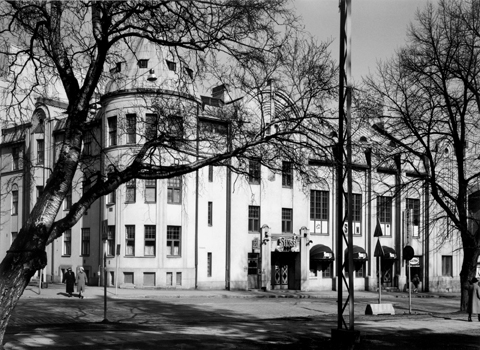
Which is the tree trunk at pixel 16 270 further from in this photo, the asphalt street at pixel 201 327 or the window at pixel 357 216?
the window at pixel 357 216

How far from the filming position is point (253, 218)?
A: 42.1 meters

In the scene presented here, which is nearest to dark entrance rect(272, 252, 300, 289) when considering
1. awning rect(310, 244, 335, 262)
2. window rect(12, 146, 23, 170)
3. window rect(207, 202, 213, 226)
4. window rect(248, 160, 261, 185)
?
awning rect(310, 244, 335, 262)

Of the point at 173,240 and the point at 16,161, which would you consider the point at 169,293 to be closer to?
the point at 173,240

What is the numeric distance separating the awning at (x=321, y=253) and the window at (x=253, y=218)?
15.7ft

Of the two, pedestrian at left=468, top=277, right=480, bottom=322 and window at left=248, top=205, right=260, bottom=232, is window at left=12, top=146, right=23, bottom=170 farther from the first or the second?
pedestrian at left=468, top=277, right=480, bottom=322

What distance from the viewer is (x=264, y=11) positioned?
36.1 feet

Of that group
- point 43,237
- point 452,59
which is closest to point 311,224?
point 452,59

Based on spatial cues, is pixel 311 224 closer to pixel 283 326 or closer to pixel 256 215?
pixel 256 215

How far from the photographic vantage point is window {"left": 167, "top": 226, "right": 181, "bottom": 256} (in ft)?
125

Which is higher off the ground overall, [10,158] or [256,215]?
[10,158]

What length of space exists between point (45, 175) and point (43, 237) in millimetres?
34611

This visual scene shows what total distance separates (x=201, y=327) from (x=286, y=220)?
2565 cm

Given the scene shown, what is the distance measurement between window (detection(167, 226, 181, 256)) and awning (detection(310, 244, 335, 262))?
10679mm

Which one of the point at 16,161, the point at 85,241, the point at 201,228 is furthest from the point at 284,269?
the point at 16,161
